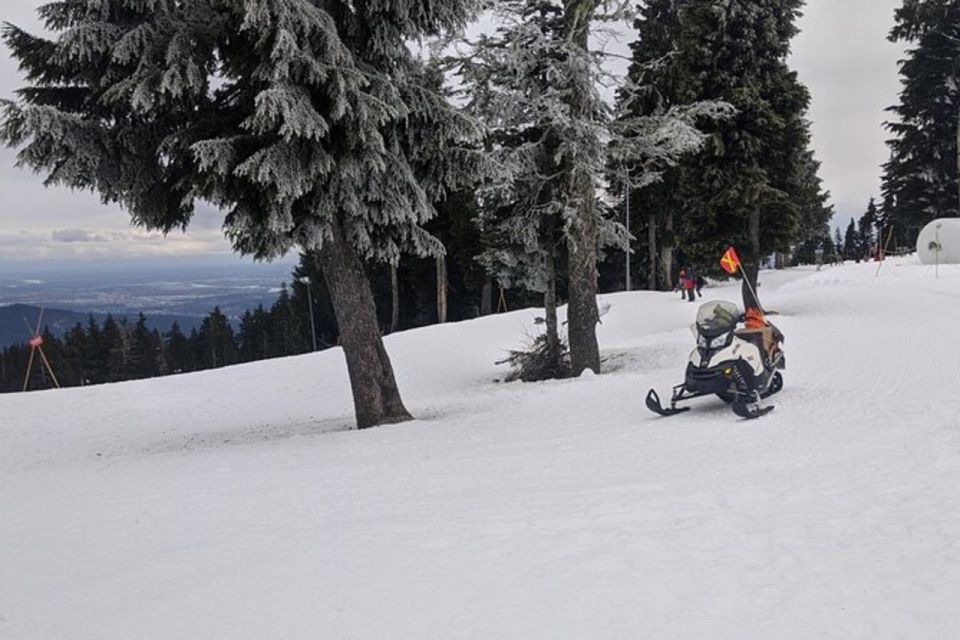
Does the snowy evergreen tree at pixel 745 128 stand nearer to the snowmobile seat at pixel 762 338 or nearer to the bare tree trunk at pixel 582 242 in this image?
the bare tree trunk at pixel 582 242

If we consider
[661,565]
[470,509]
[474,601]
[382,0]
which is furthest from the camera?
[382,0]

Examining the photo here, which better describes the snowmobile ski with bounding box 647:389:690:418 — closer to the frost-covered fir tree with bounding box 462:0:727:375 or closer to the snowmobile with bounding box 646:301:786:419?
the snowmobile with bounding box 646:301:786:419

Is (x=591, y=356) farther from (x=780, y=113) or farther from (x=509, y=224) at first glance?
(x=780, y=113)

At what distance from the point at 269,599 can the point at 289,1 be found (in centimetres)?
748

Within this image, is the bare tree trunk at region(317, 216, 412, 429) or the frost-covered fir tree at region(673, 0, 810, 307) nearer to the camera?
the bare tree trunk at region(317, 216, 412, 429)

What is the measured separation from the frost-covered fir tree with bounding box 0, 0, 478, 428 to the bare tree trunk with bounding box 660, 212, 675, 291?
2442 cm

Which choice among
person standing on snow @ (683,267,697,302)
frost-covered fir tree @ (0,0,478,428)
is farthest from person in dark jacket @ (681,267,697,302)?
frost-covered fir tree @ (0,0,478,428)

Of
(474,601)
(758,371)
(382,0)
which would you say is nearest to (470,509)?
(474,601)

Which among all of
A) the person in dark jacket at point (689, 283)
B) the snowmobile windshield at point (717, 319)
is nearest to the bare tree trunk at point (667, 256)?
the person in dark jacket at point (689, 283)

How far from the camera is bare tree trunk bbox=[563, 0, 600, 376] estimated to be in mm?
12820

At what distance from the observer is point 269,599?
3.70 m

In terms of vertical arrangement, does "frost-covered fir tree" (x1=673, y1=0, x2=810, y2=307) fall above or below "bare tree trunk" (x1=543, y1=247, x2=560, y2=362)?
above

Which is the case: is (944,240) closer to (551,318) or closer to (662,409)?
(551,318)

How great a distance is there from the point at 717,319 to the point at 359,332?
5395 millimetres
